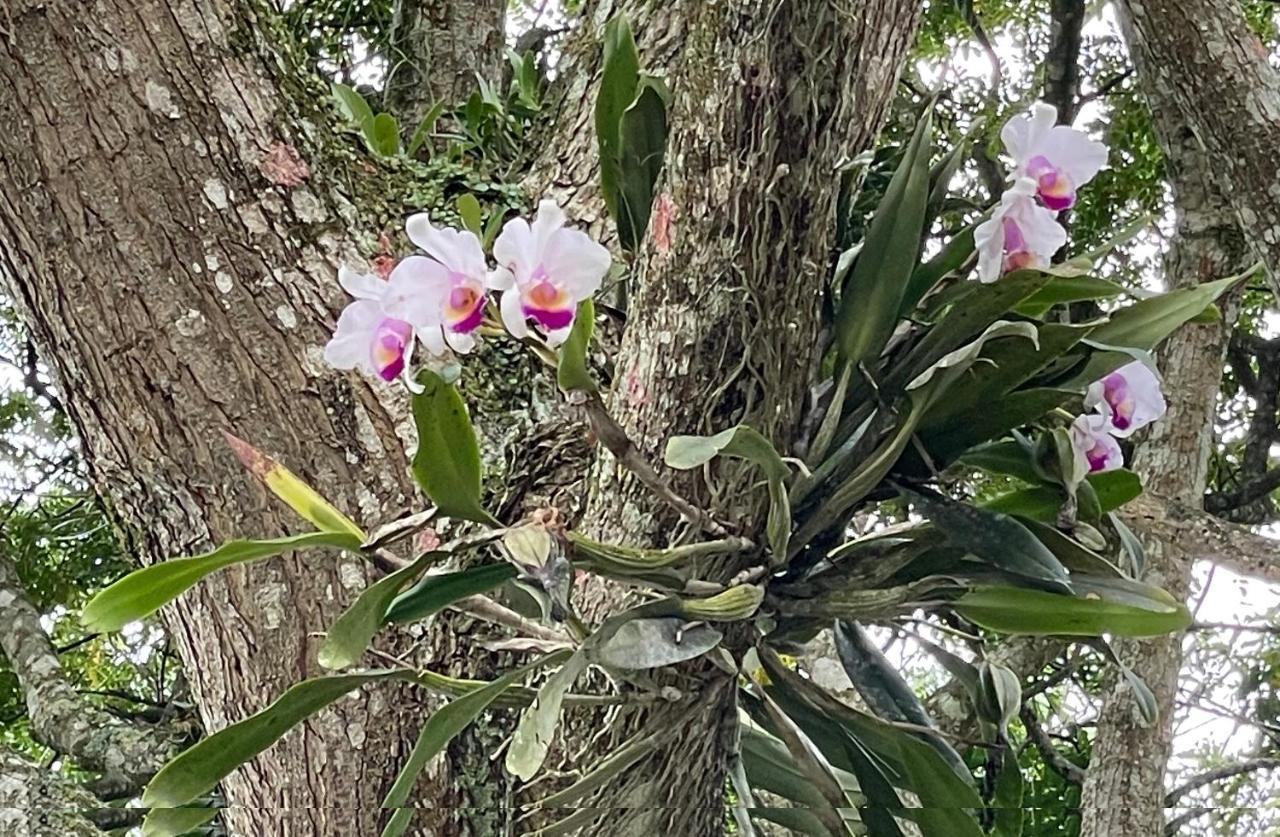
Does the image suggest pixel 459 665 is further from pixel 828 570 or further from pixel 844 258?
pixel 844 258

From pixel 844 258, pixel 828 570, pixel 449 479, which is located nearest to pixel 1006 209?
pixel 844 258

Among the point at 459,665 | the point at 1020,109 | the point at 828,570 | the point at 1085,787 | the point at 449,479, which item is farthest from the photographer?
the point at 1020,109

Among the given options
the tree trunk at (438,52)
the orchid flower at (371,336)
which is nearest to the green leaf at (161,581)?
the orchid flower at (371,336)

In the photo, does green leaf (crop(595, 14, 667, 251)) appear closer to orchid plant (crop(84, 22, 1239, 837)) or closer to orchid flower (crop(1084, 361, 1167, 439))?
orchid plant (crop(84, 22, 1239, 837))

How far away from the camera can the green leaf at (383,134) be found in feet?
4.07

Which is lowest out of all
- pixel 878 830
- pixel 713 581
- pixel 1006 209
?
pixel 878 830

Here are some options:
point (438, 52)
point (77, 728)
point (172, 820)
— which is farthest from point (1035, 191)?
point (77, 728)

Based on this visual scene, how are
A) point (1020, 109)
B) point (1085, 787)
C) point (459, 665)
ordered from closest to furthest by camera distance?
point (459, 665)
point (1085, 787)
point (1020, 109)

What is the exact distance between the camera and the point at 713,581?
0.75 meters

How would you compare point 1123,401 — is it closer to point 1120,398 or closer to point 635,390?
point 1120,398

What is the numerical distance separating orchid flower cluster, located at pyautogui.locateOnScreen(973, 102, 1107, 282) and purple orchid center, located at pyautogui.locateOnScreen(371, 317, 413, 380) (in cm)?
35

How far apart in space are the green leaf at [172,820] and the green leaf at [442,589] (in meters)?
0.24

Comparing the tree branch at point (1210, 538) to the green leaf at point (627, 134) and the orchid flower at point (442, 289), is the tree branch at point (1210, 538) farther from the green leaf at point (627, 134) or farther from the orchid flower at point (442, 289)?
the orchid flower at point (442, 289)

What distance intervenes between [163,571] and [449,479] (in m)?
0.18
